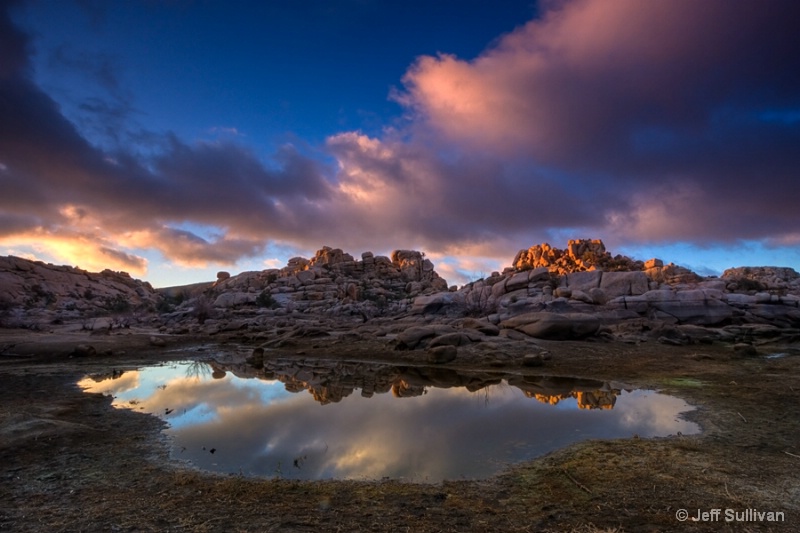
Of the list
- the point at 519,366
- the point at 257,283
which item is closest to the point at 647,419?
the point at 519,366

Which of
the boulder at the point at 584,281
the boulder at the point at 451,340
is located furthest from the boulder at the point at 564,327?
the boulder at the point at 584,281

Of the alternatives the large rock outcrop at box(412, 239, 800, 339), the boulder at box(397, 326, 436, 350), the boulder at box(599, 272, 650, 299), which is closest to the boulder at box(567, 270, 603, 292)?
the large rock outcrop at box(412, 239, 800, 339)

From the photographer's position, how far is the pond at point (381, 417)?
7.16 m

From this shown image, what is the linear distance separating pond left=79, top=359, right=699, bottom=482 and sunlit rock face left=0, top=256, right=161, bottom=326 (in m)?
37.5

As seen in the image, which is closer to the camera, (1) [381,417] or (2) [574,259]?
(1) [381,417]

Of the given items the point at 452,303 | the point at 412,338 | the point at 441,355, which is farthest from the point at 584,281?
the point at 441,355

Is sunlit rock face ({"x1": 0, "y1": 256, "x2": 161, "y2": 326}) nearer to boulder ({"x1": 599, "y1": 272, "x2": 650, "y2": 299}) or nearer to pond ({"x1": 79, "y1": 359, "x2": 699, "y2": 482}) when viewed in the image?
pond ({"x1": 79, "y1": 359, "x2": 699, "y2": 482})

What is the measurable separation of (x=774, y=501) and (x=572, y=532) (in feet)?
9.32

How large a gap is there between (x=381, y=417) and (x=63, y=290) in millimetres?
67528

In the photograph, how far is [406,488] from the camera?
19.4 feet

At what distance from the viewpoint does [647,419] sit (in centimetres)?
967

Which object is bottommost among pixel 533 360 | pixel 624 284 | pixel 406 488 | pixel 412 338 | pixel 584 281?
pixel 406 488

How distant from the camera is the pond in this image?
7.16 metres

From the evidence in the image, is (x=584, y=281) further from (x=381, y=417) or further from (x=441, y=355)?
(x=381, y=417)
